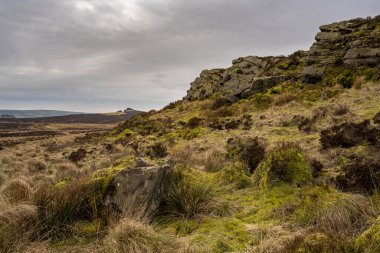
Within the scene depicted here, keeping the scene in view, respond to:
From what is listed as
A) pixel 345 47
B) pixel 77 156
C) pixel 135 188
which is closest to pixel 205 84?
pixel 345 47

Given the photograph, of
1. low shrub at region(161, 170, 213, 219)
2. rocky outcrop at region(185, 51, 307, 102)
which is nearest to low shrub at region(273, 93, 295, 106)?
rocky outcrop at region(185, 51, 307, 102)

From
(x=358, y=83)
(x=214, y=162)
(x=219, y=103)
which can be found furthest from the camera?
(x=219, y=103)

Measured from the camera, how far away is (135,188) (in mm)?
5562

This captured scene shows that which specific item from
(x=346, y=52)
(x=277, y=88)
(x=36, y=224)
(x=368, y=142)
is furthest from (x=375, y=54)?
(x=36, y=224)

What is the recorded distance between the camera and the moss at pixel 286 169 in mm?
6422

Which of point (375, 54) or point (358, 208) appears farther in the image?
point (375, 54)

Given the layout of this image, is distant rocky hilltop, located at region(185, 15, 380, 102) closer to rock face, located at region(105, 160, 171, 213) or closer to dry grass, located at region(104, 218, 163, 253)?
rock face, located at region(105, 160, 171, 213)

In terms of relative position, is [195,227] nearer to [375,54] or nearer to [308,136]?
[308,136]

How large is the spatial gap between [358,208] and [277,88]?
763 inches

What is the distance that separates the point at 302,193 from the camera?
541cm

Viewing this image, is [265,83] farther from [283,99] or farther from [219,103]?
[283,99]

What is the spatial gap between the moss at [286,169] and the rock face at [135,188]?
2227 millimetres

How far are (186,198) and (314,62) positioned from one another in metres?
22.6

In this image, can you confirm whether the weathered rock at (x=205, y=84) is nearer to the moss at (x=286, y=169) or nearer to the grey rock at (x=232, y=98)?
the grey rock at (x=232, y=98)
